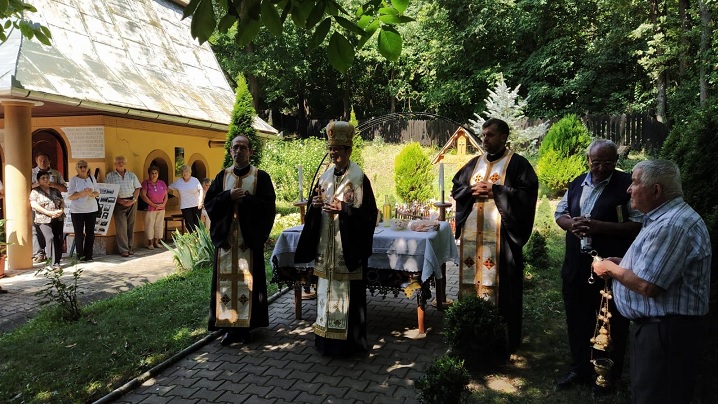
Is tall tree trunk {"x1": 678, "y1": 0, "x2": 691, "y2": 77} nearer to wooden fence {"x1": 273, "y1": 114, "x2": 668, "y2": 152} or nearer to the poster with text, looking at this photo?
wooden fence {"x1": 273, "y1": 114, "x2": 668, "y2": 152}

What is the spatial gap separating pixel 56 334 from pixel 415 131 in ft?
76.2

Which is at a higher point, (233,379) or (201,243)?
(201,243)

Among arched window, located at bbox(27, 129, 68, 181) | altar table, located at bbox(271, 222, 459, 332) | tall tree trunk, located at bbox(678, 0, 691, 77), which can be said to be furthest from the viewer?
tall tree trunk, located at bbox(678, 0, 691, 77)

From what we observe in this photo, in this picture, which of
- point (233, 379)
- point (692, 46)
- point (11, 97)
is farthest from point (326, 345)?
point (692, 46)

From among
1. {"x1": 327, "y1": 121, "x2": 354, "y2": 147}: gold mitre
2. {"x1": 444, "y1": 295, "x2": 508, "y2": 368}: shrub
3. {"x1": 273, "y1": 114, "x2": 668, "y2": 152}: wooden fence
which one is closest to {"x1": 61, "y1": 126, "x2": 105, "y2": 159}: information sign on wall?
{"x1": 327, "y1": 121, "x2": 354, "y2": 147}: gold mitre

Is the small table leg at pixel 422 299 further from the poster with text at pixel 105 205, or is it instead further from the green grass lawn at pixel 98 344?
the poster with text at pixel 105 205

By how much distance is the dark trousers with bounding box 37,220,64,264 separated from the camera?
28.7 feet

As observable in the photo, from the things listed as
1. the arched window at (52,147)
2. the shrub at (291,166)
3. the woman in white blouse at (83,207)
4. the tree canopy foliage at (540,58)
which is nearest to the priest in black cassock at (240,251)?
the woman in white blouse at (83,207)

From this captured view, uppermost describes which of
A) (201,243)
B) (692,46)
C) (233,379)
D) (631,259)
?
(692,46)

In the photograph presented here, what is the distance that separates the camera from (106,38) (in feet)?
38.5

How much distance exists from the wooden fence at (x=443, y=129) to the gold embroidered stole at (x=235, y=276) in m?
10.2

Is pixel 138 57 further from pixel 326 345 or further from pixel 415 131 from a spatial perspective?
pixel 415 131

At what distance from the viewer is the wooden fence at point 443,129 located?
18984mm

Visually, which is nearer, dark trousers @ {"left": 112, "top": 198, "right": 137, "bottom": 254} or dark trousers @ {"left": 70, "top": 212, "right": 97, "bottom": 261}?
dark trousers @ {"left": 70, "top": 212, "right": 97, "bottom": 261}
